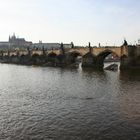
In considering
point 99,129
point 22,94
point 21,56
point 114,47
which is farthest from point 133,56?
point 21,56

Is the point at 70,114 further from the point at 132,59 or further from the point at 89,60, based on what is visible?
the point at 89,60

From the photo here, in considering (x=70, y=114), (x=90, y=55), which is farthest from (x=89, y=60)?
(x=70, y=114)

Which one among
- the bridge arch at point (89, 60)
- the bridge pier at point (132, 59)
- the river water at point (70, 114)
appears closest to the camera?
the river water at point (70, 114)

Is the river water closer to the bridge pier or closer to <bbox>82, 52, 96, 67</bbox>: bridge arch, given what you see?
the bridge pier

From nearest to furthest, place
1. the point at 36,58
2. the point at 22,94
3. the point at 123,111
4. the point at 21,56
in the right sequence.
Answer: the point at 123,111
the point at 22,94
the point at 36,58
the point at 21,56

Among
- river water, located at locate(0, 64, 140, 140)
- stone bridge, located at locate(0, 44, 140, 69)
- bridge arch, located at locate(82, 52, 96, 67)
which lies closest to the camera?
river water, located at locate(0, 64, 140, 140)

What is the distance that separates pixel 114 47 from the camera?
3693 inches

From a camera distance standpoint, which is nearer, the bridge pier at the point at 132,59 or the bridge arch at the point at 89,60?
the bridge pier at the point at 132,59

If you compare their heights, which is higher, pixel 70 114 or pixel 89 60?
pixel 89 60

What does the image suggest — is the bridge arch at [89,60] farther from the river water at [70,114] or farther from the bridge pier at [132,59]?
the river water at [70,114]

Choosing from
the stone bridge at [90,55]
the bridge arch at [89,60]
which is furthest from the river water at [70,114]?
the bridge arch at [89,60]

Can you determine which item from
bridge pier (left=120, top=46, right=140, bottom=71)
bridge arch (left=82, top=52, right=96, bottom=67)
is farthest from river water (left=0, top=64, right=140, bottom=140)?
bridge arch (left=82, top=52, right=96, bottom=67)

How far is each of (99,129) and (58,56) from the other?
9627cm

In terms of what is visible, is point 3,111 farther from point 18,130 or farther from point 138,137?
point 138,137
